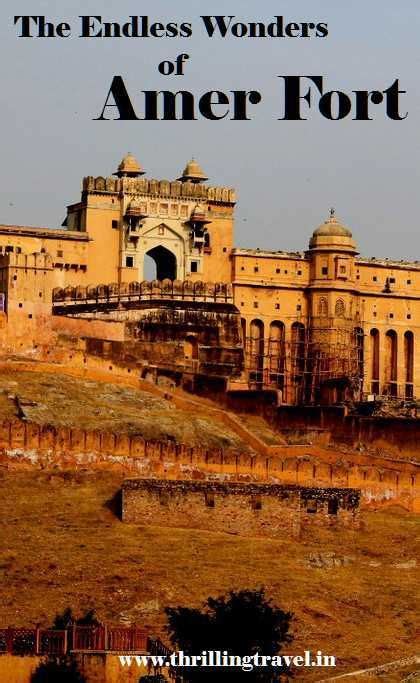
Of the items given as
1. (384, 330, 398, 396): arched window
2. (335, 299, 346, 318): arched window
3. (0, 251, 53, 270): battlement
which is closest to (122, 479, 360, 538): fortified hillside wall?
(0, 251, 53, 270): battlement

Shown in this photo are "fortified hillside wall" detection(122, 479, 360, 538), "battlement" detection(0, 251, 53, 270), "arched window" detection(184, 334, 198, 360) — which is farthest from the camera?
"arched window" detection(184, 334, 198, 360)

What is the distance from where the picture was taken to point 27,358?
8656 centimetres

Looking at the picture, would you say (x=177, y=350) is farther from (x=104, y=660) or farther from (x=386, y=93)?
(x=104, y=660)

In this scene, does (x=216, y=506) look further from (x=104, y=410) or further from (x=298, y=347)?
(x=298, y=347)

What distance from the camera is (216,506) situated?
215 ft

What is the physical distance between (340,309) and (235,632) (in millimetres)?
53094

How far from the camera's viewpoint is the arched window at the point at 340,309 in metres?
102

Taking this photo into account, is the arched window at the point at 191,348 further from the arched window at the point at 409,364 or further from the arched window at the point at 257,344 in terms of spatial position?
the arched window at the point at 409,364

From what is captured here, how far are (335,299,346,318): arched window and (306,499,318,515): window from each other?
3590cm

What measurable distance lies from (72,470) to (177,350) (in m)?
23.2

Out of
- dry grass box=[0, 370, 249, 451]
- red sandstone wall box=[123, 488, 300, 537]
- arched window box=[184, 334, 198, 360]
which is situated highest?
arched window box=[184, 334, 198, 360]

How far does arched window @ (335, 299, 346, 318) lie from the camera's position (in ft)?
335

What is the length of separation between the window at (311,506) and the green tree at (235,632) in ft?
49.4

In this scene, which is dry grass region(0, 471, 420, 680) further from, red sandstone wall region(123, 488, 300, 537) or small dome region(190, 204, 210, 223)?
small dome region(190, 204, 210, 223)
